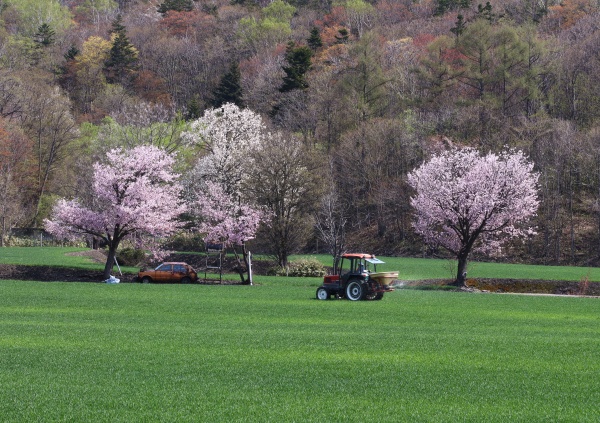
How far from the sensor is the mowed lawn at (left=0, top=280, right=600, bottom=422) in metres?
14.3

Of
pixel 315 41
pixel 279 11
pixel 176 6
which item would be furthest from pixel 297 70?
pixel 176 6

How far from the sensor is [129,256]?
6350 cm

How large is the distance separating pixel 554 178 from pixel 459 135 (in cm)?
1098

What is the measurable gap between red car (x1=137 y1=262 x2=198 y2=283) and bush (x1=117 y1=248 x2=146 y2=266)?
14291 mm

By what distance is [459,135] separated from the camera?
80.3 meters

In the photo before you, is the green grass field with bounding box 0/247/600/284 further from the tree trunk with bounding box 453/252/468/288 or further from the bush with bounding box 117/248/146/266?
the tree trunk with bounding box 453/252/468/288

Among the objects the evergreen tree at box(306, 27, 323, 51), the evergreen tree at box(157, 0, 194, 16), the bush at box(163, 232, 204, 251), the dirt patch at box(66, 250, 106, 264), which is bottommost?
the dirt patch at box(66, 250, 106, 264)

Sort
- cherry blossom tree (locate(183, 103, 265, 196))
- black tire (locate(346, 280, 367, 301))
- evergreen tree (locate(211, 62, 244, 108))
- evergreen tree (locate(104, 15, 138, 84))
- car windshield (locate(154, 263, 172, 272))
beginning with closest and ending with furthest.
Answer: black tire (locate(346, 280, 367, 301)) < car windshield (locate(154, 263, 172, 272)) < cherry blossom tree (locate(183, 103, 265, 196)) < evergreen tree (locate(211, 62, 244, 108)) < evergreen tree (locate(104, 15, 138, 84))

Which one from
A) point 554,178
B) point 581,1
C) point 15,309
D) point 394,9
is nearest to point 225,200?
point 15,309

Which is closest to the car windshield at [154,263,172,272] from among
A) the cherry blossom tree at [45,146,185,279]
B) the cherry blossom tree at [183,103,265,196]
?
the cherry blossom tree at [45,146,185,279]

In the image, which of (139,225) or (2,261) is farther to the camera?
(2,261)

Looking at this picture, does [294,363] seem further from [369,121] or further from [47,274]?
[369,121]

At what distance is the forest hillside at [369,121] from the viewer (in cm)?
7300

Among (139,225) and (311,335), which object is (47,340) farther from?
(139,225)
